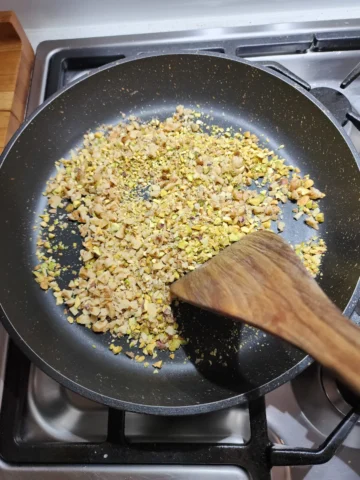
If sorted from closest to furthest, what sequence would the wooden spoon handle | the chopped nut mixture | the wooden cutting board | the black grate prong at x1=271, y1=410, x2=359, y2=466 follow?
the wooden spoon handle → the black grate prong at x1=271, y1=410, x2=359, y2=466 → the chopped nut mixture → the wooden cutting board

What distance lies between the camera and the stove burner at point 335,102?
2.93 feet

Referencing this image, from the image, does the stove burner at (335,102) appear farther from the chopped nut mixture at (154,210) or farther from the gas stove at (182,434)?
the chopped nut mixture at (154,210)

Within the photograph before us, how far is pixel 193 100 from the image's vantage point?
38.5 inches

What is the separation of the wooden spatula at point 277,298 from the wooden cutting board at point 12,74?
0.52 meters

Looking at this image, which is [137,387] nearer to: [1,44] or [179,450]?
[179,450]

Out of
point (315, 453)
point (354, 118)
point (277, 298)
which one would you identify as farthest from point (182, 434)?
point (354, 118)

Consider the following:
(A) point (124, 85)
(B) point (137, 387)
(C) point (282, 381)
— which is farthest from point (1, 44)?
(C) point (282, 381)

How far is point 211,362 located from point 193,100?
58 cm

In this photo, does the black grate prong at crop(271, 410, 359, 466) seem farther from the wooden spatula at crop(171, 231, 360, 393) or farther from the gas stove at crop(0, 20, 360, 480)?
the wooden spatula at crop(171, 231, 360, 393)

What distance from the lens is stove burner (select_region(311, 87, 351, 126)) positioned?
0.89 meters

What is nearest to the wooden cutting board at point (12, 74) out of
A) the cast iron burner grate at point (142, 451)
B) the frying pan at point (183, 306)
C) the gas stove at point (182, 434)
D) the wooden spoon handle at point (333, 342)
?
the frying pan at point (183, 306)

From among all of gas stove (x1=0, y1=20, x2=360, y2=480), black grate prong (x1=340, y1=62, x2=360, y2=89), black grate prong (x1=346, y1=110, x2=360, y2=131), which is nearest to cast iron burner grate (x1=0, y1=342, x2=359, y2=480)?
gas stove (x1=0, y1=20, x2=360, y2=480)

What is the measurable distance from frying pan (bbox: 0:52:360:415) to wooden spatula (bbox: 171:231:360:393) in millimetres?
134

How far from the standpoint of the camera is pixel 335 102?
0.90 meters
